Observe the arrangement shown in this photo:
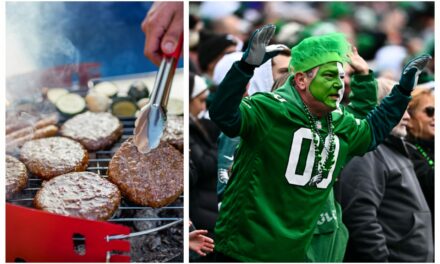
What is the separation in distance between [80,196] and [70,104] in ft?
1.44

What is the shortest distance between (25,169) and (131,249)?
0.55m

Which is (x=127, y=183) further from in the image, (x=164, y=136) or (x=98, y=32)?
(x=98, y=32)

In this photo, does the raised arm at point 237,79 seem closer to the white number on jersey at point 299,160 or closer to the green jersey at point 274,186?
the green jersey at point 274,186

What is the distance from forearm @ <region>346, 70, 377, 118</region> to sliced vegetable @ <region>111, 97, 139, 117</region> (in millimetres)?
940

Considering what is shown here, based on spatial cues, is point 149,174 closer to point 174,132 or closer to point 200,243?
point 174,132

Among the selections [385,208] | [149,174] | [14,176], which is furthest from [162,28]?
[385,208]

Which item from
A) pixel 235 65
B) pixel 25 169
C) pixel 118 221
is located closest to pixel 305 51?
pixel 235 65

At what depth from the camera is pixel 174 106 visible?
11.6ft

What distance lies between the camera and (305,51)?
324 cm

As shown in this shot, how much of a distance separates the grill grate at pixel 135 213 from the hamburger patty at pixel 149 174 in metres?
0.03

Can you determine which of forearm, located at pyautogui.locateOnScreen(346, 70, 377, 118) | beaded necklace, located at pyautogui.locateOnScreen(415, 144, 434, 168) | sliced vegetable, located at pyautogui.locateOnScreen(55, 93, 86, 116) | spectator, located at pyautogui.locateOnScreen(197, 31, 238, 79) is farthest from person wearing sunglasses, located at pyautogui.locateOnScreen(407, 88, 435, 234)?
sliced vegetable, located at pyautogui.locateOnScreen(55, 93, 86, 116)

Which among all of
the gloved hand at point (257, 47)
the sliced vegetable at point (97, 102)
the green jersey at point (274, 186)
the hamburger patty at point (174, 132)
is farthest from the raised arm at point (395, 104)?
the sliced vegetable at point (97, 102)

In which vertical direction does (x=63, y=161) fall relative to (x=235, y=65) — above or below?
below

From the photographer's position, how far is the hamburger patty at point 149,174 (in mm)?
3490
